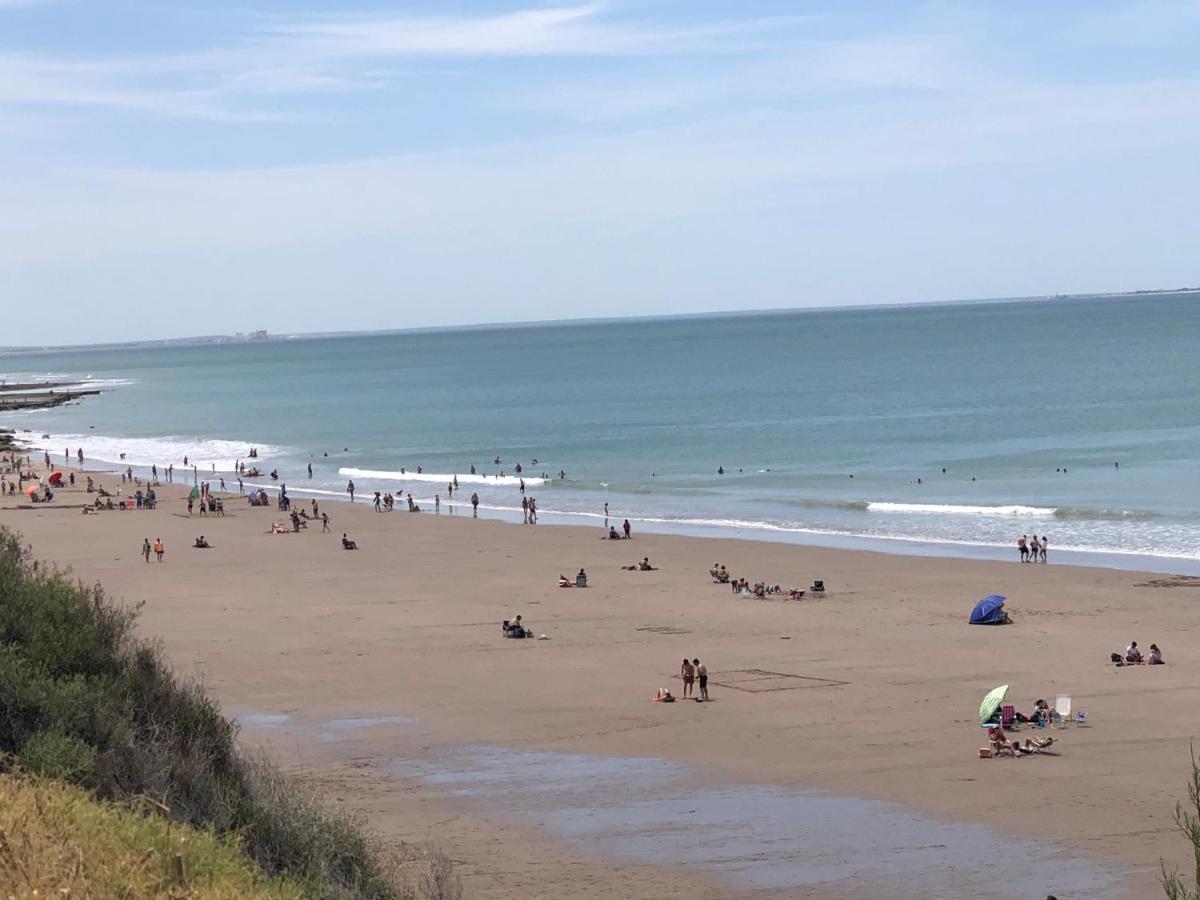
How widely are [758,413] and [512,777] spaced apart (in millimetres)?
75780

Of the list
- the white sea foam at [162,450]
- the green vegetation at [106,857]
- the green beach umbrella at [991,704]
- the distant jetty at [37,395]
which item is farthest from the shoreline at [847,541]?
the distant jetty at [37,395]

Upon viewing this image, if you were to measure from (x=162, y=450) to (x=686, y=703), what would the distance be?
67.6 m

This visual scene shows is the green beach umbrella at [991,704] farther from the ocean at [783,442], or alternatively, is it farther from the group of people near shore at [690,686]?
the ocean at [783,442]

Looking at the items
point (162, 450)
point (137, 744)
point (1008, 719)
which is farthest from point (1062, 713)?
point (162, 450)

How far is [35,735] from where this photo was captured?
9.16m


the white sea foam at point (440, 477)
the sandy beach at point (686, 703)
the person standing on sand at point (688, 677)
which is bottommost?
the sandy beach at point (686, 703)

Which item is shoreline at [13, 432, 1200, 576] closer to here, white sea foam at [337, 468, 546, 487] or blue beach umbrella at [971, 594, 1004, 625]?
white sea foam at [337, 468, 546, 487]

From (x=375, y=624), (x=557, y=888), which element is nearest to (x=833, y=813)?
(x=557, y=888)

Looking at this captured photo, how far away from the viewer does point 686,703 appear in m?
20.9

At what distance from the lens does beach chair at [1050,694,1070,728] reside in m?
19.2

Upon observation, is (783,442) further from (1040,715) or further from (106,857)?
(106,857)

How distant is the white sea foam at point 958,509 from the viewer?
148 feet

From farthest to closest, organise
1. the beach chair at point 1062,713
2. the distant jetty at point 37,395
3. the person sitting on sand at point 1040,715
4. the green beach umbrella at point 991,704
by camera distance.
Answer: the distant jetty at point 37,395
the beach chair at point 1062,713
the person sitting on sand at point 1040,715
the green beach umbrella at point 991,704

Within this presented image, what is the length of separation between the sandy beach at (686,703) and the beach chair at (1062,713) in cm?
25
